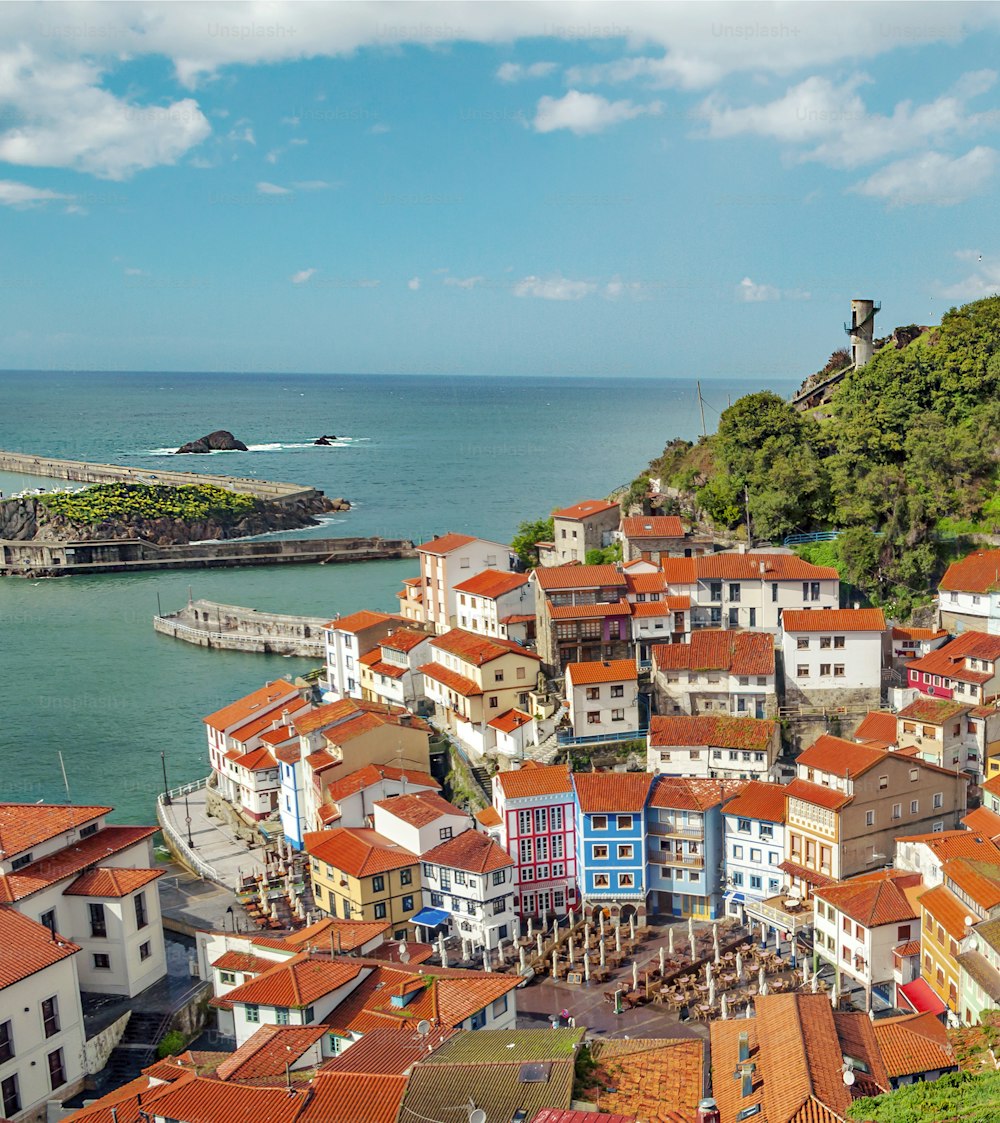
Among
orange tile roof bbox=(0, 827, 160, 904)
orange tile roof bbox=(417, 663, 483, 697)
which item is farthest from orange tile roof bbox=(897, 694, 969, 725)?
orange tile roof bbox=(0, 827, 160, 904)

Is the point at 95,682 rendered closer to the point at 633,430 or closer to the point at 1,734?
the point at 1,734

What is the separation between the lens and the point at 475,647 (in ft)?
118

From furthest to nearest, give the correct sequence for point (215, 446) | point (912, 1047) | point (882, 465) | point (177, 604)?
point (215, 446) < point (177, 604) < point (882, 465) < point (912, 1047)

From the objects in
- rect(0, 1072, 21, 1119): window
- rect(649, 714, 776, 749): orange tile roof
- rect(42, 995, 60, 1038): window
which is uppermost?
rect(649, 714, 776, 749): orange tile roof

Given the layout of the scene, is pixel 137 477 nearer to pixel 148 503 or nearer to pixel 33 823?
pixel 148 503

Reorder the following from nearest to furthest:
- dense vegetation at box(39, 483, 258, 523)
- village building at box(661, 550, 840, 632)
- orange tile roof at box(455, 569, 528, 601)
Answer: village building at box(661, 550, 840, 632), orange tile roof at box(455, 569, 528, 601), dense vegetation at box(39, 483, 258, 523)

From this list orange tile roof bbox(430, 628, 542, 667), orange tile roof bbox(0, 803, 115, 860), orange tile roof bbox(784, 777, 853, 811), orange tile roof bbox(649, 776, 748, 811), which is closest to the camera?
orange tile roof bbox(0, 803, 115, 860)

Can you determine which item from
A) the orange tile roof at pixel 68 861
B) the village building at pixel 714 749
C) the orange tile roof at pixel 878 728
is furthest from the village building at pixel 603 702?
the orange tile roof at pixel 68 861

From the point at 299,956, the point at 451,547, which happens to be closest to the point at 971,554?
the point at 451,547

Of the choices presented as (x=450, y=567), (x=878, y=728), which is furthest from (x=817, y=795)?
(x=450, y=567)

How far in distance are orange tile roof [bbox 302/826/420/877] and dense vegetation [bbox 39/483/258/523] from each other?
178 ft

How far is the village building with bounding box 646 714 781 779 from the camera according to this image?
30516 millimetres

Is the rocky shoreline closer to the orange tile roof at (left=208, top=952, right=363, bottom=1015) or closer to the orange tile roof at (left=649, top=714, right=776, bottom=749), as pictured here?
the orange tile roof at (left=649, top=714, right=776, bottom=749)

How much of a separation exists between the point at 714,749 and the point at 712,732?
549mm
